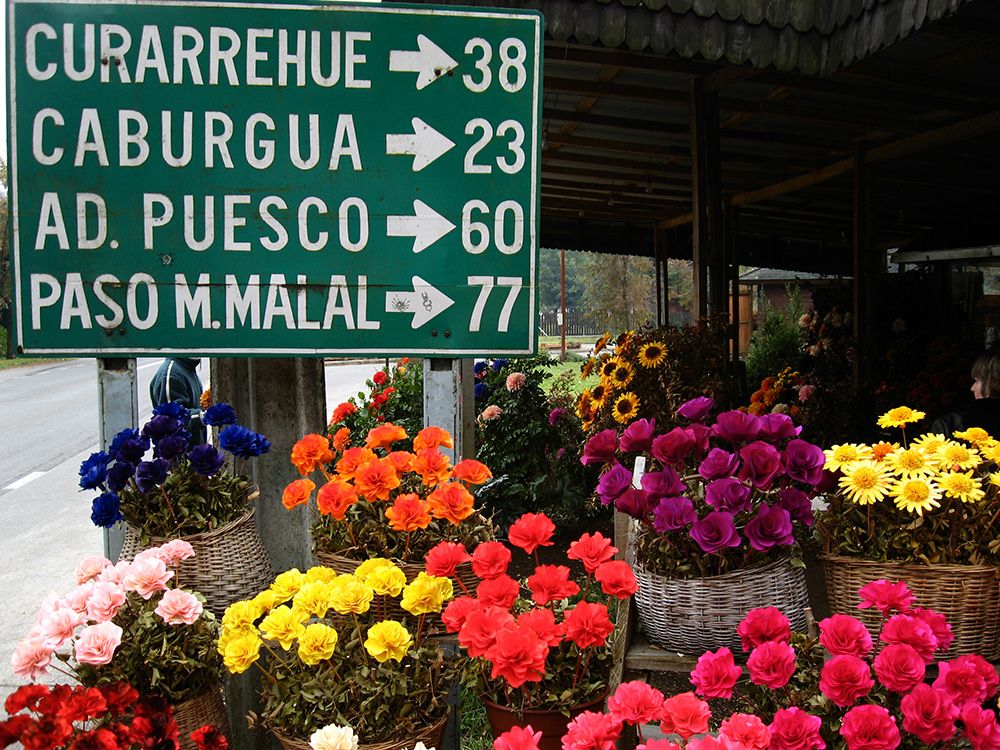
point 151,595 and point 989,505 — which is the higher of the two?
point 989,505

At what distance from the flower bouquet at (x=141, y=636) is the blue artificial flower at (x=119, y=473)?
28cm

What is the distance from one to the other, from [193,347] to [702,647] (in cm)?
146

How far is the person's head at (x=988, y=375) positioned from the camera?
11.6ft

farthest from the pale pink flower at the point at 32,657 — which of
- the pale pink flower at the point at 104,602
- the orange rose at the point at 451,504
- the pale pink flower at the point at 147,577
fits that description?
the orange rose at the point at 451,504

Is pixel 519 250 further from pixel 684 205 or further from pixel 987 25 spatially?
pixel 684 205

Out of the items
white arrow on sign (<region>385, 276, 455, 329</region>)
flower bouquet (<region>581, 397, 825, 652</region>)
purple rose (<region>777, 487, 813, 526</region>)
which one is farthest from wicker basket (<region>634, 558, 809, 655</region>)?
white arrow on sign (<region>385, 276, 455, 329</region>)

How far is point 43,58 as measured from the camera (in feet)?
7.16

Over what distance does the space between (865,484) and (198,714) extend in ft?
5.24

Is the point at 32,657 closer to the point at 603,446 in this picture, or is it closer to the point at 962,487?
the point at 603,446

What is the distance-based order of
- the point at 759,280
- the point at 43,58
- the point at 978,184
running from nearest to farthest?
1. the point at 43,58
2. the point at 978,184
3. the point at 759,280

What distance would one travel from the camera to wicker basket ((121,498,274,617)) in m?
2.25

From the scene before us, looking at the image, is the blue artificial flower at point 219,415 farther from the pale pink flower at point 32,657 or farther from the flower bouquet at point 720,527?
the flower bouquet at point 720,527

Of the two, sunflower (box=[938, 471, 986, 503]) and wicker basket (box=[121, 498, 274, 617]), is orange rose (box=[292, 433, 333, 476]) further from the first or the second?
sunflower (box=[938, 471, 986, 503])

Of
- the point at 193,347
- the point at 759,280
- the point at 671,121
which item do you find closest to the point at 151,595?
the point at 193,347
